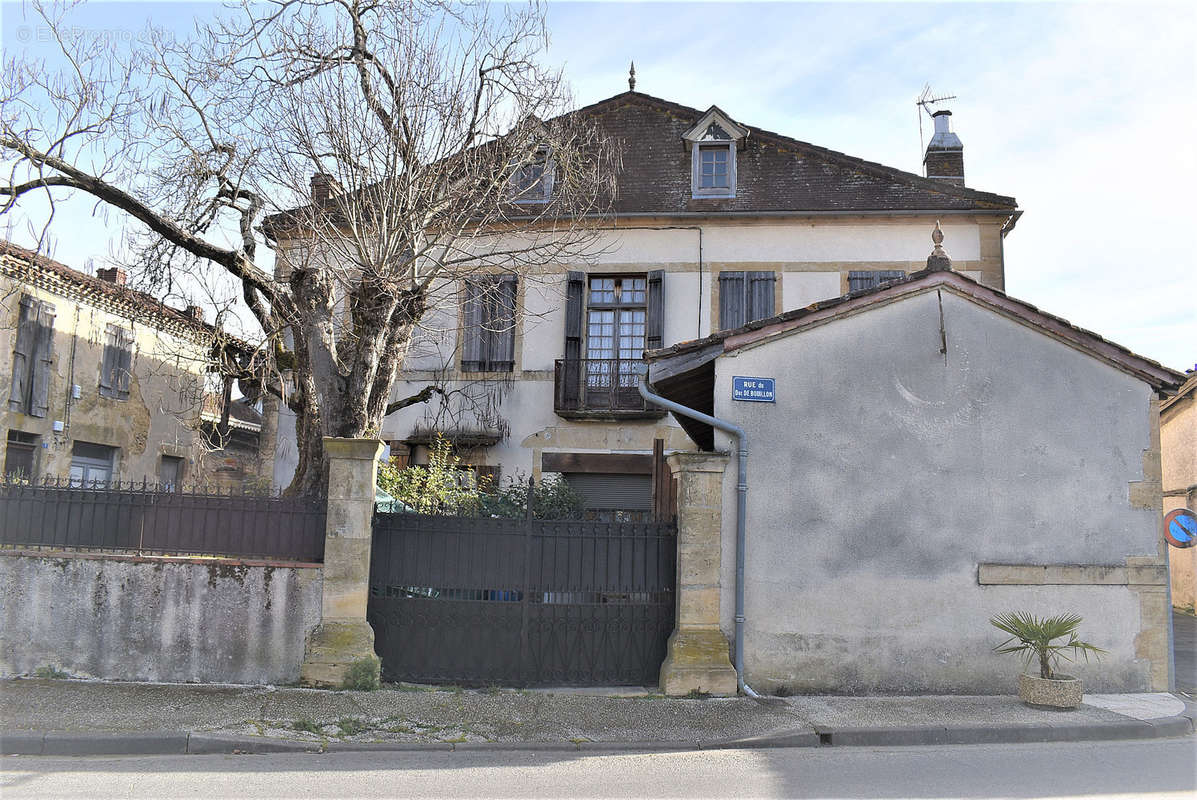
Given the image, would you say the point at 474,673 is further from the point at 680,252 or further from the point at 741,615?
the point at 680,252

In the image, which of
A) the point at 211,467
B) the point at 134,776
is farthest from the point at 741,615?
the point at 211,467

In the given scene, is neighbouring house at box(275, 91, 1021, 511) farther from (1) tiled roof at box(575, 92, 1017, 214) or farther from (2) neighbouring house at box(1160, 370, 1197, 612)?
(2) neighbouring house at box(1160, 370, 1197, 612)

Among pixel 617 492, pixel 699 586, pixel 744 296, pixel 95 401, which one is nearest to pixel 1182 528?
pixel 699 586

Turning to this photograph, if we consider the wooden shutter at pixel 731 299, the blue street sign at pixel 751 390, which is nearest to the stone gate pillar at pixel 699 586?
the blue street sign at pixel 751 390

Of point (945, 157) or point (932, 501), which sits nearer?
point (932, 501)

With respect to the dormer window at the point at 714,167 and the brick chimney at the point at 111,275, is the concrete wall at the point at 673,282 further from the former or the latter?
Answer: the brick chimney at the point at 111,275

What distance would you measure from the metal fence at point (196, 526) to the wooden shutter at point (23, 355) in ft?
32.6

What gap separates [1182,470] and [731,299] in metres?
11.5

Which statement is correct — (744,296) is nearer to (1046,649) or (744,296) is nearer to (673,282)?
(673,282)

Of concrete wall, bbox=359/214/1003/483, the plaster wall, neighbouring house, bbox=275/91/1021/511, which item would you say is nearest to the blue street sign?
neighbouring house, bbox=275/91/1021/511

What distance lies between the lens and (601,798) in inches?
213

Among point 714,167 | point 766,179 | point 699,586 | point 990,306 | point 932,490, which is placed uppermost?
point 714,167

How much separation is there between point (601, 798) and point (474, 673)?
295 cm

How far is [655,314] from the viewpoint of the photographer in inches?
606
